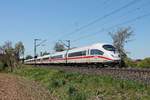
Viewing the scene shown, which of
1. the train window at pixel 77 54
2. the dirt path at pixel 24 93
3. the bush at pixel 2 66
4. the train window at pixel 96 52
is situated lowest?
the dirt path at pixel 24 93

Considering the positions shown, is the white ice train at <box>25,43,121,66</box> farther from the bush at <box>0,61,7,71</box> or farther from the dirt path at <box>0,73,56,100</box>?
the bush at <box>0,61,7,71</box>

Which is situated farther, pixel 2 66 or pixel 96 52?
pixel 2 66

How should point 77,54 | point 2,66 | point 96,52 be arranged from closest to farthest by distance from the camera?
point 96,52 < point 77,54 < point 2,66

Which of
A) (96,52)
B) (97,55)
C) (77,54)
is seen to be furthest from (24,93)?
(77,54)

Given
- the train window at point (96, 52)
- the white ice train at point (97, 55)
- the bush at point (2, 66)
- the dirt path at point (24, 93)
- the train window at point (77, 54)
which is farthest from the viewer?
the bush at point (2, 66)

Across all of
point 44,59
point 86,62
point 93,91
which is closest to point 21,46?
point 44,59

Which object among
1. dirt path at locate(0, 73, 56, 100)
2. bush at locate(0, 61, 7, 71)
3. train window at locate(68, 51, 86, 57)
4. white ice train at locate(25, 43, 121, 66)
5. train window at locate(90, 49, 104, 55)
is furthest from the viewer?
bush at locate(0, 61, 7, 71)

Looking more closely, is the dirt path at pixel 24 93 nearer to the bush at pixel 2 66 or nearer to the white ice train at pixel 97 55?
the white ice train at pixel 97 55

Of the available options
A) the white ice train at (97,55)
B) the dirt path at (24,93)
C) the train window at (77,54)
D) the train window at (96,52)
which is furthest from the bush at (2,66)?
the dirt path at (24,93)

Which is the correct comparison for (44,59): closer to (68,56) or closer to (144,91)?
(68,56)

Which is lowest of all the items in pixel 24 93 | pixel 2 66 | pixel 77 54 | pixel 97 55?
pixel 24 93

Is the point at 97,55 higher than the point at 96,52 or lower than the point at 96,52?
lower

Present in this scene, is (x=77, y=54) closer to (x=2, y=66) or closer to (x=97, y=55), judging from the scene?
(x=97, y=55)

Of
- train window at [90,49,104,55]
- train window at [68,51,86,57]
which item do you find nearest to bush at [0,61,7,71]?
train window at [68,51,86,57]
